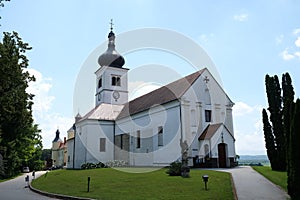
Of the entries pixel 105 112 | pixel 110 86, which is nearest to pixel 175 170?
pixel 105 112

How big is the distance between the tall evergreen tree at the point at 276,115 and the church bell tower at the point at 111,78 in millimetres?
32168

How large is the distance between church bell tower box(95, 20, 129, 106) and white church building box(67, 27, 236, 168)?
5717 millimetres

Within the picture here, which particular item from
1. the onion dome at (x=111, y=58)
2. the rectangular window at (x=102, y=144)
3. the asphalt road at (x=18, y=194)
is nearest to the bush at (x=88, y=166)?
the rectangular window at (x=102, y=144)

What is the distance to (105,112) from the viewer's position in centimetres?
4609

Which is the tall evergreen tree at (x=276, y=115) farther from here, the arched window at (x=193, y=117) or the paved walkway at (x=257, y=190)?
the arched window at (x=193, y=117)

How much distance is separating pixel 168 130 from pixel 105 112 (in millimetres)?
17574

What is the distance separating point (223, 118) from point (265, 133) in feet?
30.2

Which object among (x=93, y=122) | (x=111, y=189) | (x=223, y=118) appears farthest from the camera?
(x=93, y=122)

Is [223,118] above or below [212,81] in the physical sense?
below

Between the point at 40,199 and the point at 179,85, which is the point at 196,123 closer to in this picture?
the point at 179,85

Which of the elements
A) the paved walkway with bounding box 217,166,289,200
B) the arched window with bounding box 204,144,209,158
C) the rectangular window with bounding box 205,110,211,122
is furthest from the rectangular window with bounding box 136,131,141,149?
the paved walkway with bounding box 217,166,289,200

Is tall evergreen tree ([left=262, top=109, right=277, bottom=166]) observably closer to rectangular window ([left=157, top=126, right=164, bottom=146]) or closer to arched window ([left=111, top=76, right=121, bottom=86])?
rectangular window ([left=157, top=126, right=164, bottom=146])

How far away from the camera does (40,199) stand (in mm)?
15078

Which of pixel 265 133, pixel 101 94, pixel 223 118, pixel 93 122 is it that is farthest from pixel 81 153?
pixel 265 133
